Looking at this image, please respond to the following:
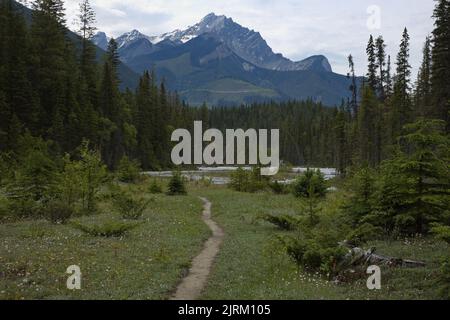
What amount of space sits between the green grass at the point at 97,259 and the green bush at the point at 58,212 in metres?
0.47

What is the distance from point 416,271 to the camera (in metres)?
13.4

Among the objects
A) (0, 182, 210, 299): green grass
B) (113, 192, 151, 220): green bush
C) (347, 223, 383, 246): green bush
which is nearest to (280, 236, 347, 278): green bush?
(347, 223, 383, 246): green bush

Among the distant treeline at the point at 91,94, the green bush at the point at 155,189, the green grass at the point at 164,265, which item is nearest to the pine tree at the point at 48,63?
the distant treeline at the point at 91,94

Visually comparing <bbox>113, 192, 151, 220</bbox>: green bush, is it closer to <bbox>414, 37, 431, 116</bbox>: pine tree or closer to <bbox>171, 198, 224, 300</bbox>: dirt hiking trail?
<bbox>171, 198, 224, 300</bbox>: dirt hiking trail

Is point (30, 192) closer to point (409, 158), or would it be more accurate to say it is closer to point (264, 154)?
point (409, 158)

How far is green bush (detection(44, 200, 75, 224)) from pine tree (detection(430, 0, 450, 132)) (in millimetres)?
35577

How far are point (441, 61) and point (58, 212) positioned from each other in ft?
130

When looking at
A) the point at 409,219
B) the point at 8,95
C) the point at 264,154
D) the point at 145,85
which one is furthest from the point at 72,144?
the point at 409,219

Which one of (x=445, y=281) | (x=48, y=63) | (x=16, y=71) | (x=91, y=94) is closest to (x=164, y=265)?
(x=445, y=281)

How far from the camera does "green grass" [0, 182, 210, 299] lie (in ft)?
40.8

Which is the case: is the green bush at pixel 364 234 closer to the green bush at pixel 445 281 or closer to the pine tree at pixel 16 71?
the green bush at pixel 445 281

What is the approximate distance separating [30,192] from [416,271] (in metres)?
22.6

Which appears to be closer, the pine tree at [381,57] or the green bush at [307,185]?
the green bush at [307,185]

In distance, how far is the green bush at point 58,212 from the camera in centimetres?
2506
